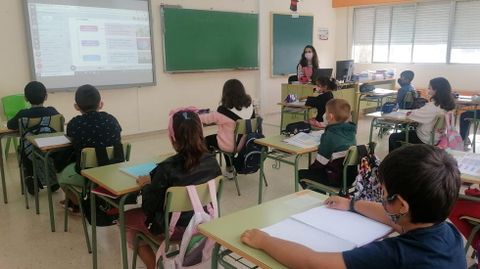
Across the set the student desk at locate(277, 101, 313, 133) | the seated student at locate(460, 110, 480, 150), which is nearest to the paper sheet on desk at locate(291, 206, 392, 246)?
the student desk at locate(277, 101, 313, 133)

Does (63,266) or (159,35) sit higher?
(159,35)

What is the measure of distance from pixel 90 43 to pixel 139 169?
393 centimetres

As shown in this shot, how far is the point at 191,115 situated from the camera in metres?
2.09

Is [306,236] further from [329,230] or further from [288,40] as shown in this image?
[288,40]

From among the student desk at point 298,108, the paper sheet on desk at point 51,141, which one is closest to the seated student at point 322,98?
the student desk at point 298,108

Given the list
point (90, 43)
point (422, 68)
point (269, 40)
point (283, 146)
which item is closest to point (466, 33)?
point (422, 68)

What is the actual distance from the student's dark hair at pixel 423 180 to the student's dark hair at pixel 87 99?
7.83ft

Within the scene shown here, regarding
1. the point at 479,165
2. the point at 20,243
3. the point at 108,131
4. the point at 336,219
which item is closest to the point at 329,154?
the point at 479,165

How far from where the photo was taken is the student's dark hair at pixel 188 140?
6.54ft

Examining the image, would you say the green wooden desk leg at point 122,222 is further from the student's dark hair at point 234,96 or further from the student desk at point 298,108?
the student desk at point 298,108

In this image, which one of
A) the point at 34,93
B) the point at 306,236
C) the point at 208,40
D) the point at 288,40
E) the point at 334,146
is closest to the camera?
the point at 306,236

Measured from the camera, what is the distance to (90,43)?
569cm

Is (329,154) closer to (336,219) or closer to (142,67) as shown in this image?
(336,219)

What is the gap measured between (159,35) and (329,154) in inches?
174
